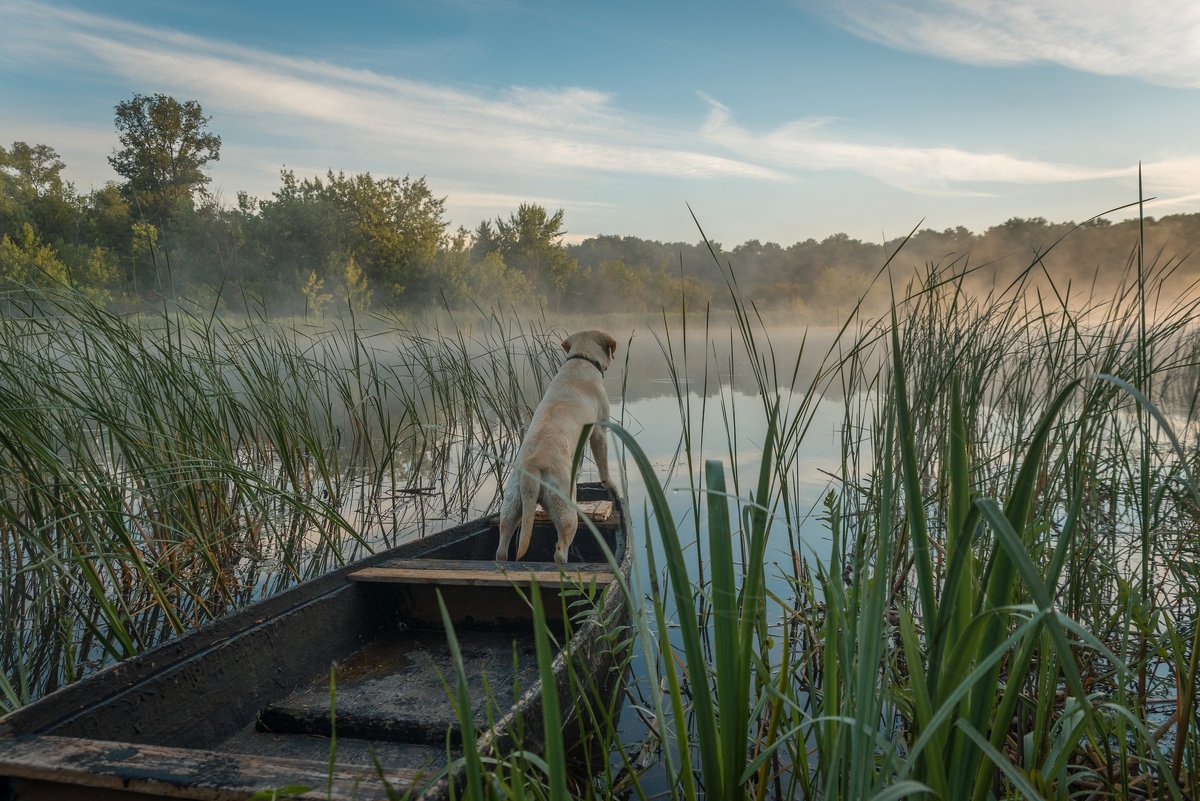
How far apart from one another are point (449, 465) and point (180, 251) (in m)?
33.4

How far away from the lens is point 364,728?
2539 millimetres

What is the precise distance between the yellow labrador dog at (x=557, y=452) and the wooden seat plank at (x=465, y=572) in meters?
0.10

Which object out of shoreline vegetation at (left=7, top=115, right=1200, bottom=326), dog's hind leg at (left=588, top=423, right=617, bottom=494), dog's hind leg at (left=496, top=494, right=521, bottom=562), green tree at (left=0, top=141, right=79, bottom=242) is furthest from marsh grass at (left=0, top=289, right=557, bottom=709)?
green tree at (left=0, top=141, right=79, bottom=242)

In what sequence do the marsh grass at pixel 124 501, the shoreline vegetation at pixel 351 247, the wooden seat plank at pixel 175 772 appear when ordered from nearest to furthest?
the wooden seat plank at pixel 175 772 → the marsh grass at pixel 124 501 → the shoreline vegetation at pixel 351 247

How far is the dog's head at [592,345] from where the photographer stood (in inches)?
175

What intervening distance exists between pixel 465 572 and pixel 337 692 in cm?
69

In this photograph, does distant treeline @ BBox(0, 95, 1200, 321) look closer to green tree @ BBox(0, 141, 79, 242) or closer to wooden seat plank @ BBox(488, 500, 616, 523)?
green tree @ BBox(0, 141, 79, 242)

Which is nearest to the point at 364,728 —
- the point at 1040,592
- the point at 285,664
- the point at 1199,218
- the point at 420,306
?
the point at 285,664

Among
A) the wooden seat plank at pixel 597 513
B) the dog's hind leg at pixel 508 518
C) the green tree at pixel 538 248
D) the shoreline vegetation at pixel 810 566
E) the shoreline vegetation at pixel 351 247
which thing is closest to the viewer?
the shoreline vegetation at pixel 810 566

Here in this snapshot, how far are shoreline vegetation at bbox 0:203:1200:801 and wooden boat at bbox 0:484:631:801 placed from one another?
0.21 metres

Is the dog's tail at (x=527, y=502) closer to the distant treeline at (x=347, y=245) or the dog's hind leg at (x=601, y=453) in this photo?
the dog's hind leg at (x=601, y=453)

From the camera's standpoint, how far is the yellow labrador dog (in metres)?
3.42

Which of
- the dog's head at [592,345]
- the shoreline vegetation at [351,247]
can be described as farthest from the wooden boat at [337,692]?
the shoreline vegetation at [351,247]

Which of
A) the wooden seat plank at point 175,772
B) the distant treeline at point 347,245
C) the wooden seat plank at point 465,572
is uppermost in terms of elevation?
the distant treeline at point 347,245
